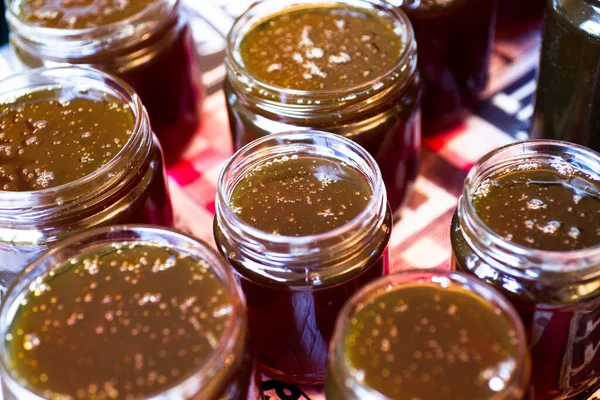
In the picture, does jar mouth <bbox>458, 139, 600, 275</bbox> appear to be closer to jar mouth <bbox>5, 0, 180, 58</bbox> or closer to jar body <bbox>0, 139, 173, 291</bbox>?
jar body <bbox>0, 139, 173, 291</bbox>

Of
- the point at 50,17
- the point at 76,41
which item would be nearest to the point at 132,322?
the point at 76,41

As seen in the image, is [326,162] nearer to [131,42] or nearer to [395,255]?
[395,255]

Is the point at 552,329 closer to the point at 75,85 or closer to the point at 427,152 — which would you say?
the point at 427,152

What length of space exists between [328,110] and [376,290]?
407mm

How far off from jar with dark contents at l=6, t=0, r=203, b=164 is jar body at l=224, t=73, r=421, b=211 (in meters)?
0.19

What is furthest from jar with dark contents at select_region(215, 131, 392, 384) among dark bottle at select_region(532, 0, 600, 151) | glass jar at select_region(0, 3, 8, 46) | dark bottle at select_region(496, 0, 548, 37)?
glass jar at select_region(0, 3, 8, 46)

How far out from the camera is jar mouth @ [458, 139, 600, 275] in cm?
106

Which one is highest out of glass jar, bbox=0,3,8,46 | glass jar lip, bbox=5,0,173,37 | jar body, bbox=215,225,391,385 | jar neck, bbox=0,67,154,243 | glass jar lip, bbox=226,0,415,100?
glass jar lip, bbox=5,0,173,37

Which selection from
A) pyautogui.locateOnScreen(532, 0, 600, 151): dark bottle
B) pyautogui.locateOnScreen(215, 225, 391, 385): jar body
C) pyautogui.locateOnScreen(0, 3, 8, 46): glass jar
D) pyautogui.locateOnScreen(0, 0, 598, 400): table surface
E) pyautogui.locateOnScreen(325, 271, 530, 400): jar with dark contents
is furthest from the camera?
pyautogui.locateOnScreen(0, 3, 8, 46): glass jar

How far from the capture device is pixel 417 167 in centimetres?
154

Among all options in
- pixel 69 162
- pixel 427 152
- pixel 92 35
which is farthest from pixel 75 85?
pixel 427 152

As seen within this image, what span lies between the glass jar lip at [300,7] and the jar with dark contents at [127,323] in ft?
1.15

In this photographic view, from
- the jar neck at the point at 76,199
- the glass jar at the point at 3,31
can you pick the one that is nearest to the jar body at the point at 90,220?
the jar neck at the point at 76,199

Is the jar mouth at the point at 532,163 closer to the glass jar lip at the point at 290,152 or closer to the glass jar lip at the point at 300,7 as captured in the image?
the glass jar lip at the point at 290,152
